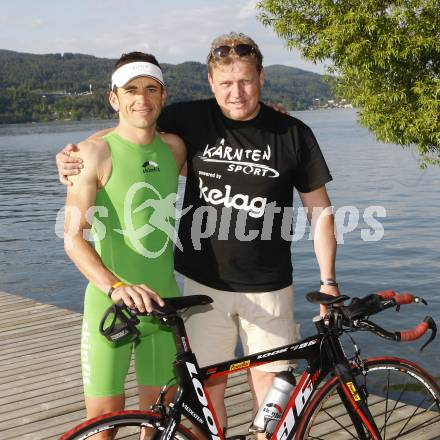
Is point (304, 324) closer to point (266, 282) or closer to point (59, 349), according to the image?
point (59, 349)

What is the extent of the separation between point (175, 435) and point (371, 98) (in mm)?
20385

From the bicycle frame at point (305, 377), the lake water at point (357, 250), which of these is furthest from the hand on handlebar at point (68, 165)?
the lake water at point (357, 250)

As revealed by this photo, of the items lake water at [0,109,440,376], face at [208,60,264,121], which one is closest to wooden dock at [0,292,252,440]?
face at [208,60,264,121]

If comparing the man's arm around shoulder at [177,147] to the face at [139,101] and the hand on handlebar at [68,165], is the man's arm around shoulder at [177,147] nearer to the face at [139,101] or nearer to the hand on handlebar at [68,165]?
the face at [139,101]

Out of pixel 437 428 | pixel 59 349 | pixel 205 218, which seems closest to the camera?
pixel 205 218

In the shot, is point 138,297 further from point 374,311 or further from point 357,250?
point 357,250

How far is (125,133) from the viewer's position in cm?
380

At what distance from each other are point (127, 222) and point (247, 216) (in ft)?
2.36

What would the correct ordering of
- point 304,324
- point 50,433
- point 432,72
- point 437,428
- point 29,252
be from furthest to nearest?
1. point 29,252
2. point 432,72
3. point 304,324
4. point 50,433
5. point 437,428

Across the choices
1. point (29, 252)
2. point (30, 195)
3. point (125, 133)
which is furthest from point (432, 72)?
point (30, 195)

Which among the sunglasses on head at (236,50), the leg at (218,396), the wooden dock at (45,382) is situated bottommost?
the wooden dock at (45,382)

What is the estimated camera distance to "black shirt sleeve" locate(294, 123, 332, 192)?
157 inches

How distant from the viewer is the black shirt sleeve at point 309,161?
13.1 ft

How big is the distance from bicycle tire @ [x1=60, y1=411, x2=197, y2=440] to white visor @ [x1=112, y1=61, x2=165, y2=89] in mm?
1791
